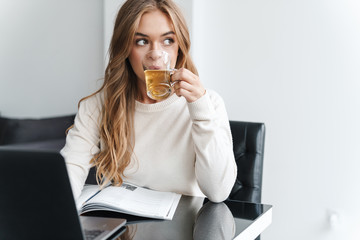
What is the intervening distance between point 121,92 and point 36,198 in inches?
33.8

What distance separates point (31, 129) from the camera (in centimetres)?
308

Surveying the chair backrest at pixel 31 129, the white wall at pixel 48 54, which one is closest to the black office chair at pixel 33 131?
the chair backrest at pixel 31 129

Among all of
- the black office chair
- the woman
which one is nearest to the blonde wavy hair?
the woman

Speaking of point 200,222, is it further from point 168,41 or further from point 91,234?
point 168,41

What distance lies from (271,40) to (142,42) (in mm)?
1118

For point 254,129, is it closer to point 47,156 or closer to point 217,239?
point 217,239

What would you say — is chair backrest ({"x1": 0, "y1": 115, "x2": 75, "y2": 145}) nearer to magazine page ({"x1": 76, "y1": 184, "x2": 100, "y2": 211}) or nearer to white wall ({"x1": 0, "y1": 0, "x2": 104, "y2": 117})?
white wall ({"x1": 0, "y1": 0, "x2": 104, "y2": 117})

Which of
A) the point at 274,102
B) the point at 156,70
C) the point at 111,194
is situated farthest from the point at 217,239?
the point at 274,102

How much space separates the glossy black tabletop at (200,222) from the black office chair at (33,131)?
194cm

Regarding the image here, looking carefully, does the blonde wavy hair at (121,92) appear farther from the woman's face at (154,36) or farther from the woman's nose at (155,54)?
the woman's nose at (155,54)

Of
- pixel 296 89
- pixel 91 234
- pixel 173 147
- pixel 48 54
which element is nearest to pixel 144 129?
pixel 173 147

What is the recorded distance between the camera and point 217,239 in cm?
95

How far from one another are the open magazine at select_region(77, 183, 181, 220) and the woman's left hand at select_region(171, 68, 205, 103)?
0.30 meters

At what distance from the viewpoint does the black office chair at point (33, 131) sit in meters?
3.05
